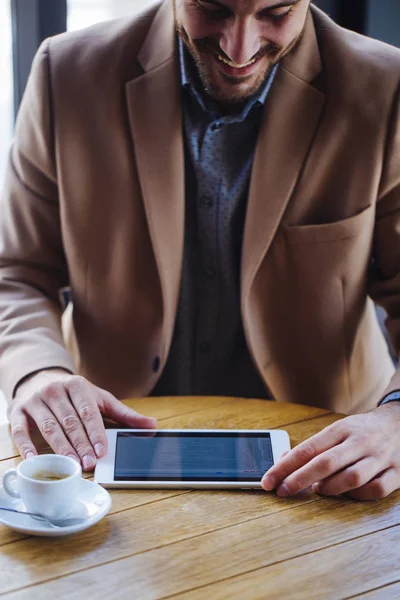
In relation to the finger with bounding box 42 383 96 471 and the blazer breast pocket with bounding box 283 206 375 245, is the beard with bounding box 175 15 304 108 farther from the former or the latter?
the finger with bounding box 42 383 96 471

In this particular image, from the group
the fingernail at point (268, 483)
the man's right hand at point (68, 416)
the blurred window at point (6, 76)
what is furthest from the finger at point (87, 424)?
the blurred window at point (6, 76)

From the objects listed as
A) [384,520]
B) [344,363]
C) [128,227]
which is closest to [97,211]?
[128,227]

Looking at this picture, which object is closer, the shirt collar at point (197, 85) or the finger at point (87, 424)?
the finger at point (87, 424)

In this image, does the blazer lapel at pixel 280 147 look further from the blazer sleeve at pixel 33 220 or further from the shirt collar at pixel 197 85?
the blazer sleeve at pixel 33 220

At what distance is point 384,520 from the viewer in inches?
42.6

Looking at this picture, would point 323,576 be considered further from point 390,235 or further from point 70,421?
point 390,235

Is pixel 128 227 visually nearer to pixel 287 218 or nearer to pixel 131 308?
pixel 131 308

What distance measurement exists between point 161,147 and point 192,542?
0.83m

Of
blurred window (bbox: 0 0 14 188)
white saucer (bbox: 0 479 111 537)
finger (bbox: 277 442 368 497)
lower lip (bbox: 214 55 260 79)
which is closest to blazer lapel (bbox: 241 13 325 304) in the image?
lower lip (bbox: 214 55 260 79)

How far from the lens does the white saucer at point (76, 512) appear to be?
1000 millimetres

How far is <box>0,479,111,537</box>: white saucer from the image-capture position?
1000 millimetres

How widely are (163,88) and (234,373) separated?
65cm

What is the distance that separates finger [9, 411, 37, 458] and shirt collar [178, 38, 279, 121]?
2.42ft

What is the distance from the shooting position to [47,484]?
99 centimetres
